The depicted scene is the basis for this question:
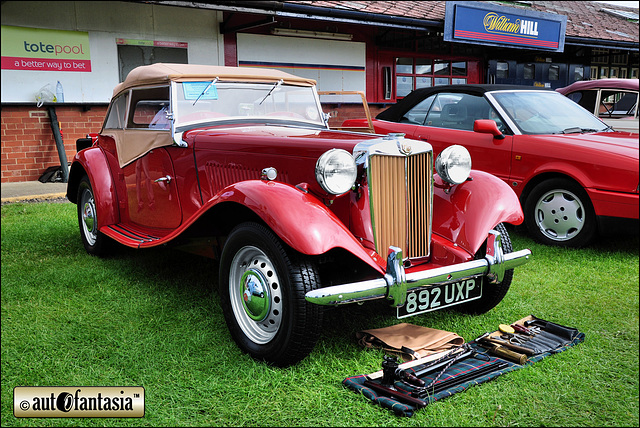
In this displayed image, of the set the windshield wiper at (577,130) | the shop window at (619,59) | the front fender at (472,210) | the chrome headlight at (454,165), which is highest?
the shop window at (619,59)

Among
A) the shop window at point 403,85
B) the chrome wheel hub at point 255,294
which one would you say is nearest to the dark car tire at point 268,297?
the chrome wheel hub at point 255,294

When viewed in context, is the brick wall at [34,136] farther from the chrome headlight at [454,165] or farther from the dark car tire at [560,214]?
the chrome headlight at [454,165]

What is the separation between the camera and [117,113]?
4.98m

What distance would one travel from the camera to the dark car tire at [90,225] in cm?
493

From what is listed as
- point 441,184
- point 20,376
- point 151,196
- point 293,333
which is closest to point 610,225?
point 441,184

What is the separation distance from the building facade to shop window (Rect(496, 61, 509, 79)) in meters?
0.03

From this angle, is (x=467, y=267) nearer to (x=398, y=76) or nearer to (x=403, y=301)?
(x=403, y=301)

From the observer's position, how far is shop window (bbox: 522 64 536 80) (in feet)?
51.8

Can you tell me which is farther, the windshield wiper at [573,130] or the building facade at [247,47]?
the building facade at [247,47]

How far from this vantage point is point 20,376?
277 cm

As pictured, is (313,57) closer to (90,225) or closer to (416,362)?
(90,225)

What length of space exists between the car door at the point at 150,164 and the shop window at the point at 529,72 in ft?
45.4

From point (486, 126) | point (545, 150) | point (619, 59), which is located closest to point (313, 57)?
point (486, 126)

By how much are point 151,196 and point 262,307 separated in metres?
1.89
